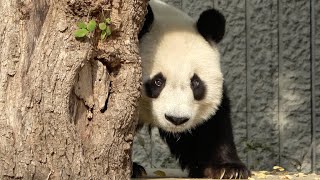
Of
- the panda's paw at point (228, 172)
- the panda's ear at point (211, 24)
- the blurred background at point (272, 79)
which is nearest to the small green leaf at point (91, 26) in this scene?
the panda's ear at point (211, 24)

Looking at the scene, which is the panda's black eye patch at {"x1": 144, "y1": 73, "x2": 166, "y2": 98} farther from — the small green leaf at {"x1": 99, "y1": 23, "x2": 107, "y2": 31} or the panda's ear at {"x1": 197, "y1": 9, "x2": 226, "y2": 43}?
the small green leaf at {"x1": 99, "y1": 23, "x2": 107, "y2": 31}

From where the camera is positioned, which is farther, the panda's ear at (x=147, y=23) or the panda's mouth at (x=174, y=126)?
the panda's ear at (x=147, y=23)

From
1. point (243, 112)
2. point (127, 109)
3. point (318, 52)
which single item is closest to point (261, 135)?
point (243, 112)

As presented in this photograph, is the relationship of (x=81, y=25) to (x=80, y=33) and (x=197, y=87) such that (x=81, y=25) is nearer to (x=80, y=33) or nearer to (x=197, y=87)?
(x=80, y=33)

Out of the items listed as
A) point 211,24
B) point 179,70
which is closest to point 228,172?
point 179,70

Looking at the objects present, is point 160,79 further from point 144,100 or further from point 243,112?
point 243,112

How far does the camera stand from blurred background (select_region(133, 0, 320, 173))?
6691mm

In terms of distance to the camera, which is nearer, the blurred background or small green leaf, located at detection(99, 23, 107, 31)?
small green leaf, located at detection(99, 23, 107, 31)

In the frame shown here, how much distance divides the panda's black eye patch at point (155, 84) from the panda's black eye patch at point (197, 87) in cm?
20

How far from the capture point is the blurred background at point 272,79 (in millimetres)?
6691

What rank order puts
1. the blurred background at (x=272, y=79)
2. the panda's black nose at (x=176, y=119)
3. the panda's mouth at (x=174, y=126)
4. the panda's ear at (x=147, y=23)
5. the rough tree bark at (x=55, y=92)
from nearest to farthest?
1. the rough tree bark at (x=55, y=92)
2. the panda's black nose at (x=176, y=119)
3. the panda's mouth at (x=174, y=126)
4. the panda's ear at (x=147, y=23)
5. the blurred background at (x=272, y=79)

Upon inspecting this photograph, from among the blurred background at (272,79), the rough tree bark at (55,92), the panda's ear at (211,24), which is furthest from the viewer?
the blurred background at (272,79)

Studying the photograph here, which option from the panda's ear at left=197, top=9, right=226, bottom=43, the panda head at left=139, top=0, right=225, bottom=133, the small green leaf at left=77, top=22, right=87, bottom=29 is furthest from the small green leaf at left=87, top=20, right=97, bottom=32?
the panda's ear at left=197, top=9, right=226, bottom=43

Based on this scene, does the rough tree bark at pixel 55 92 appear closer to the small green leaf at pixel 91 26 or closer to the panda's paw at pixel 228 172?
the small green leaf at pixel 91 26
